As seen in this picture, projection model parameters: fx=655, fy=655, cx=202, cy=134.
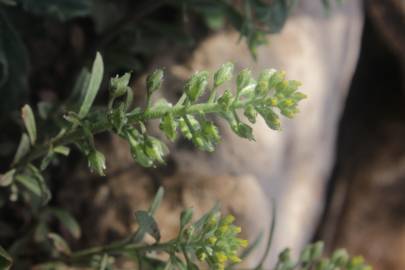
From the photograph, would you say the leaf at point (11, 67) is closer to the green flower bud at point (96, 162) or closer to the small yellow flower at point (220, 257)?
the green flower bud at point (96, 162)

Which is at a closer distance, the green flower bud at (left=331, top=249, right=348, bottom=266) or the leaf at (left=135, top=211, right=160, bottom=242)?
the leaf at (left=135, top=211, right=160, bottom=242)

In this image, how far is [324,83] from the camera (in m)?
2.09

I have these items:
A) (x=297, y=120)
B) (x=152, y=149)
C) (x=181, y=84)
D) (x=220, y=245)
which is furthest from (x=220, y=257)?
(x=297, y=120)

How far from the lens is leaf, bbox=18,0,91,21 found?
135 cm

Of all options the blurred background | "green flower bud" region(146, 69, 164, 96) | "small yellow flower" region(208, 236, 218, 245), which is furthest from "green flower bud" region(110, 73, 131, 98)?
the blurred background

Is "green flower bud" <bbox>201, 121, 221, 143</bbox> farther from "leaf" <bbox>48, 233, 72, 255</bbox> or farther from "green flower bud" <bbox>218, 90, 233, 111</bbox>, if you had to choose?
"leaf" <bbox>48, 233, 72, 255</bbox>

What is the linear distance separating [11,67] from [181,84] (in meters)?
0.48

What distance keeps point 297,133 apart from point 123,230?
2.20 ft

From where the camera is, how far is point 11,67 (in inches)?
55.6

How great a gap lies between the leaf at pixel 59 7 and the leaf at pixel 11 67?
6 centimetres

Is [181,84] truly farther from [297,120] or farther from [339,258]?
[339,258]

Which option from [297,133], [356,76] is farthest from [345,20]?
[356,76]

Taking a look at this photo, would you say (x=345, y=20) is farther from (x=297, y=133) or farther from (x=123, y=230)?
(x=123, y=230)

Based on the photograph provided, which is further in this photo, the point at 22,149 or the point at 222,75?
the point at 22,149
